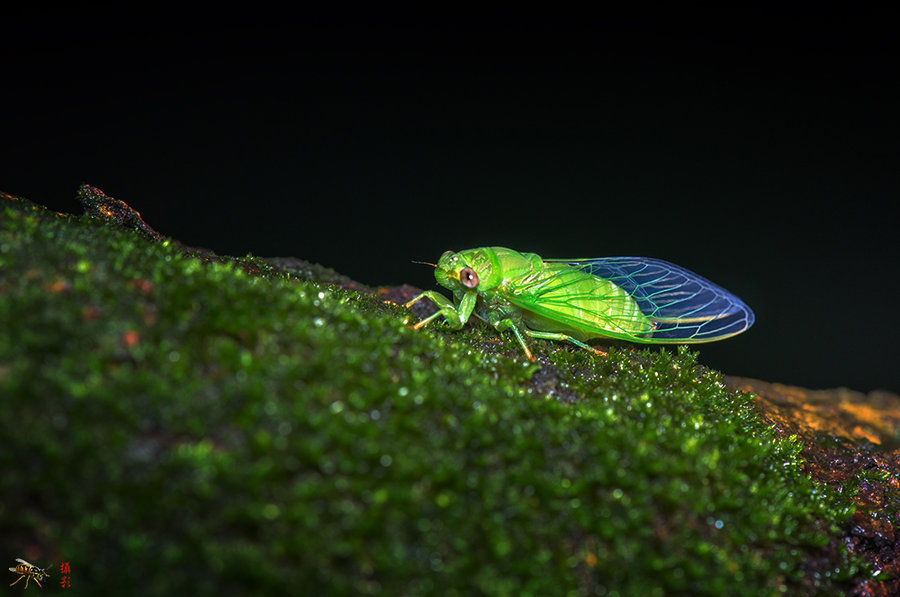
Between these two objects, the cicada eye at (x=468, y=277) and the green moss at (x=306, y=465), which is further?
the cicada eye at (x=468, y=277)

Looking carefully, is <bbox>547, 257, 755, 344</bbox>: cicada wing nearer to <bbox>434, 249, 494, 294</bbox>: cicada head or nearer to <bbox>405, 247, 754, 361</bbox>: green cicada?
<bbox>405, 247, 754, 361</bbox>: green cicada

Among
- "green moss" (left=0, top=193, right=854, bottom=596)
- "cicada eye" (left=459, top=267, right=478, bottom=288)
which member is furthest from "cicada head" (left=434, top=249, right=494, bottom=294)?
"green moss" (left=0, top=193, right=854, bottom=596)

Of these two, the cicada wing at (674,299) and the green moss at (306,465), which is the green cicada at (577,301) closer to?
the cicada wing at (674,299)

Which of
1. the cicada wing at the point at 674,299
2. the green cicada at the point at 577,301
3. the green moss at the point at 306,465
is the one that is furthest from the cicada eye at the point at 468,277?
the green moss at the point at 306,465

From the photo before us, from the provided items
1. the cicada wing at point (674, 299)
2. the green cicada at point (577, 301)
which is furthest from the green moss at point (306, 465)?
the cicada wing at point (674, 299)

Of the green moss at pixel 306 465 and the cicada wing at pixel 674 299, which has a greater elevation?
the cicada wing at pixel 674 299

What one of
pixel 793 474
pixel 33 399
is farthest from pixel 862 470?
pixel 33 399
